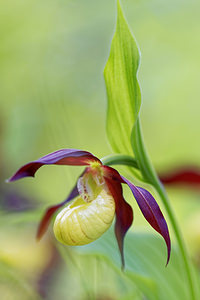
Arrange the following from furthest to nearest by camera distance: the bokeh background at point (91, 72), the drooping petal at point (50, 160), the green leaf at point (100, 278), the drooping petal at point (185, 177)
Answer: the bokeh background at point (91, 72), the drooping petal at point (185, 177), the green leaf at point (100, 278), the drooping petal at point (50, 160)

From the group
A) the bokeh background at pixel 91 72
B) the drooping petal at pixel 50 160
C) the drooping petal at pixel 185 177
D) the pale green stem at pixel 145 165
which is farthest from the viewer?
the bokeh background at pixel 91 72

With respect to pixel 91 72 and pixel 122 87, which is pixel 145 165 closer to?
pixel 122 87

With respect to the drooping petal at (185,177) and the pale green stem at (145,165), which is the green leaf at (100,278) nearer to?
the pale green stem at (145,165)

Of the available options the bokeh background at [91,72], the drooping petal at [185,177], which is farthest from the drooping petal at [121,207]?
the bokeh background at [91,72]

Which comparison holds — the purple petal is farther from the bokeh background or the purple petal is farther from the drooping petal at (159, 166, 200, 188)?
the bokeh background

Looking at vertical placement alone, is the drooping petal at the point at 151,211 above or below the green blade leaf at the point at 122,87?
below

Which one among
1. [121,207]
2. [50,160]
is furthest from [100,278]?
[50,160]
